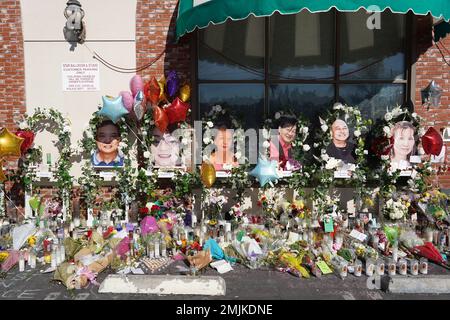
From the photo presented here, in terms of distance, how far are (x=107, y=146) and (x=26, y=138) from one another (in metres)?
1.34

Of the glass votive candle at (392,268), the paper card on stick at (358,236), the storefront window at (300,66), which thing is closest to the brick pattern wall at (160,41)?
the storefront window at (300,66)

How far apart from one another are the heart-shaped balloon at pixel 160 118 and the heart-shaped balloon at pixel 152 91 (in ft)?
0.50

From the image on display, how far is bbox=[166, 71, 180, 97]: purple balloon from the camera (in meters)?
6.17

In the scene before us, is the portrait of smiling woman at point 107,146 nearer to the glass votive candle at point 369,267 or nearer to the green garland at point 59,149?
the green garland at point 59,149

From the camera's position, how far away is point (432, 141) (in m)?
6.14

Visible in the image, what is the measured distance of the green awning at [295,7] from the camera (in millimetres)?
4633

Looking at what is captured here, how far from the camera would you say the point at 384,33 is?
6.74 meters

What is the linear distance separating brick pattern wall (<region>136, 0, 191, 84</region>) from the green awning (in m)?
1.43

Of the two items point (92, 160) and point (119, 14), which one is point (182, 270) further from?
point (119, 14)

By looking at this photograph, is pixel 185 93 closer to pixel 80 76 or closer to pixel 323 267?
pixel 80 76

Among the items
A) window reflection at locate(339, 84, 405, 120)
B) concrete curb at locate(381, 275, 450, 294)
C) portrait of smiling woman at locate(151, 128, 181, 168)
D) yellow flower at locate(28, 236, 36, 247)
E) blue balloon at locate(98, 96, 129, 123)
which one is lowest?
concrete curb at locate(381, 275, 450, 294)

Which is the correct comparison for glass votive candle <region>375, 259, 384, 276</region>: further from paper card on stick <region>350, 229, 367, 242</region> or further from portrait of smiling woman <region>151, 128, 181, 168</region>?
portrait of smiling woman <region>151, 128, 181, 168</region>

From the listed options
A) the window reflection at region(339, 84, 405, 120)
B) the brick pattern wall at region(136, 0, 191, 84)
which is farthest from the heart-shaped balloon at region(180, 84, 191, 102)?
the window reflection at region(339, 84, 405, 120)
